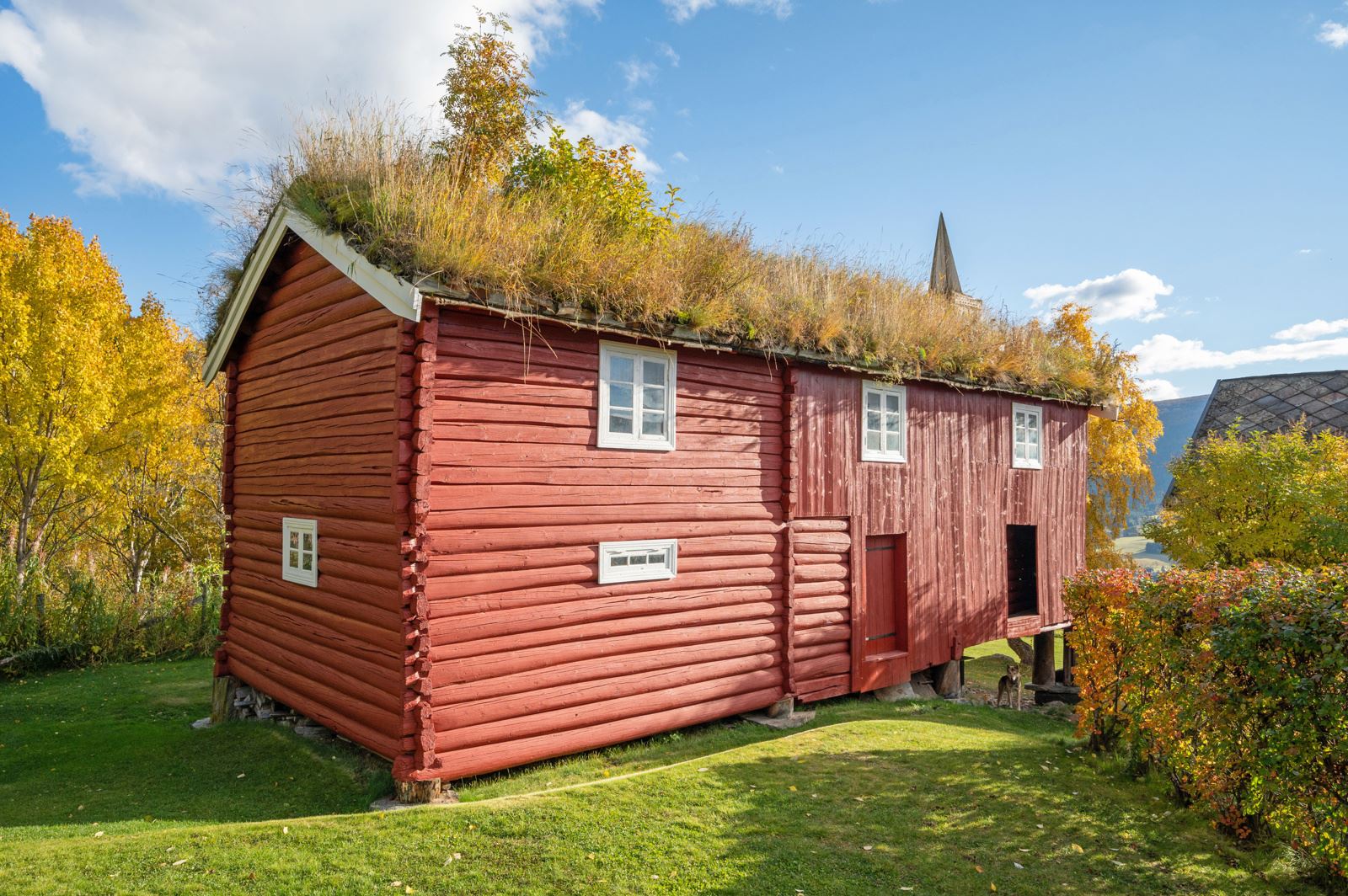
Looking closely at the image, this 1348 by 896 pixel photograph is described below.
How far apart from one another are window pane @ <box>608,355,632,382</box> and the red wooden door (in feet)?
17.4

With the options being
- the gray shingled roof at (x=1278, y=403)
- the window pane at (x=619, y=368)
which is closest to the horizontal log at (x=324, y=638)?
the window pane at (x=619, y=368)

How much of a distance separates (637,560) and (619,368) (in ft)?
7.73

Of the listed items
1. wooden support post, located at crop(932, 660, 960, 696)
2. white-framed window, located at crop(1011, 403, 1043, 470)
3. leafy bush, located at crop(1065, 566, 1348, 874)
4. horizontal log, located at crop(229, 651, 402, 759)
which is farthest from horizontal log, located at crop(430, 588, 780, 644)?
white-framed window, located at crop(1011, 403, 1043, 470)

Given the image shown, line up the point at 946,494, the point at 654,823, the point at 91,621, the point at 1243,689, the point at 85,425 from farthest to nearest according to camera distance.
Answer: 1. the point at 85,425
2. the point at 91,621
3. the point at 946,494
4. the point at 654,823
5. the point at 1243,689

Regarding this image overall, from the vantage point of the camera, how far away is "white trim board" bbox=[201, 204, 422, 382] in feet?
24.6

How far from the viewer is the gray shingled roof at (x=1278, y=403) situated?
81.4 ft

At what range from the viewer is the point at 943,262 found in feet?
81.6

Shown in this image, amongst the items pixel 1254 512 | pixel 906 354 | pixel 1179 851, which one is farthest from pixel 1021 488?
pixel 1179 851

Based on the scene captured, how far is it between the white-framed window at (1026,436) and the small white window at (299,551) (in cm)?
1226

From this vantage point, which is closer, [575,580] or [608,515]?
[575,580]

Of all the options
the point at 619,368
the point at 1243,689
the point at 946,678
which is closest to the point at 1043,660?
the point at 946,678

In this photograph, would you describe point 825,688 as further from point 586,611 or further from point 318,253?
point 318,253

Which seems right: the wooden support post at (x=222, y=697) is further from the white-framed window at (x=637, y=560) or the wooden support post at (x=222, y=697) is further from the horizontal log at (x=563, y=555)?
the white-framed window at (x=637, y=560)

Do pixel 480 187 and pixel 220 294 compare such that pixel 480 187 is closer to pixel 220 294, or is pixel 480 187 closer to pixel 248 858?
pixel 220 294
